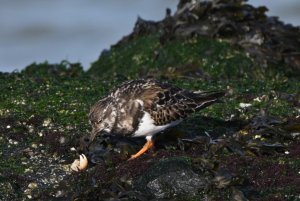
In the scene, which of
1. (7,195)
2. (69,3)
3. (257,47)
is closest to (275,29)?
(257,47)

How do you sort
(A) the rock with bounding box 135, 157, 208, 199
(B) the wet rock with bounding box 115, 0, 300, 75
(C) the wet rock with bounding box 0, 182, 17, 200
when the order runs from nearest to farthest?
(A) the rock with bounding box 135, 157, 208, 199, (C) the wet rock with bounding box 0, 182, 17, 200, (B) the wet rock with bounding box 115, 0, 300, 75

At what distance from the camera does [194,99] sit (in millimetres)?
8867

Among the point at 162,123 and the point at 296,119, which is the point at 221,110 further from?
the point at 162,123

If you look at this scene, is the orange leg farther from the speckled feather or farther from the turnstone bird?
the speckled feather

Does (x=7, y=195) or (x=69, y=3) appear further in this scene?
(x=69, y=3)

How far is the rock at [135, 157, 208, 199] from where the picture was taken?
7457mm

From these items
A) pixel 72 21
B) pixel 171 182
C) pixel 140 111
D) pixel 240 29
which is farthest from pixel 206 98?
pixel 72 21

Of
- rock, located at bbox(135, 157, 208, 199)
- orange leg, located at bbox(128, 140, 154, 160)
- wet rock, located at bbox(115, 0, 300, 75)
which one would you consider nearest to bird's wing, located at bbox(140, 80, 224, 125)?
orange leg, located at bbox(128, 140, 154, 160)

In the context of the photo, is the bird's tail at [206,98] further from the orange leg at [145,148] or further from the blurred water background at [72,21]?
the blurred water background at [72,21]

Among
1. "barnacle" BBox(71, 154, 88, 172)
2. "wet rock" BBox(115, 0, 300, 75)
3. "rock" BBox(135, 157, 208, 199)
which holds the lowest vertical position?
"rock" BBox(135, 157, 208, 199)

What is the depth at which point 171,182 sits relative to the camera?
7.50 m

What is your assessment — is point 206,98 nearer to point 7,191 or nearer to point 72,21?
point 7,191

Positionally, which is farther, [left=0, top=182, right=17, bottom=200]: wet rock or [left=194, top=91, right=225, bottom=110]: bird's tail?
[left=194, top=91, right=225, bottom=110]: bird's tail

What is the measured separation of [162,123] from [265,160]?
1.05 m
